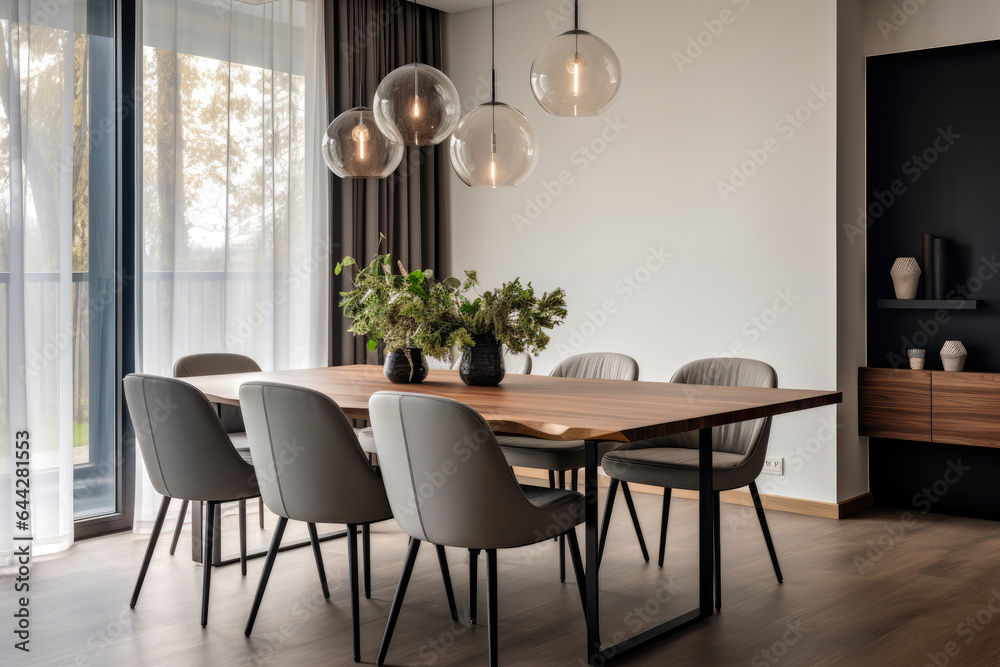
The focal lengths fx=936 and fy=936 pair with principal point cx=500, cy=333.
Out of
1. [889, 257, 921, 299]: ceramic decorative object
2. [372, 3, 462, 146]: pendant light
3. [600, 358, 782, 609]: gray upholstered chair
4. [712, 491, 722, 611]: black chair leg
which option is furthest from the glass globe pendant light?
[889, 257, 921, 299]: ceramic decorative object

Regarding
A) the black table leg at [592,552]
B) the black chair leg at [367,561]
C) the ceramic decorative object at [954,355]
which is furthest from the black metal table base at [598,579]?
the ceramic decorative object at [954,355]

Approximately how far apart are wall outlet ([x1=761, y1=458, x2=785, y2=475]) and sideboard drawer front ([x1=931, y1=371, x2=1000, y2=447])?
2.36ft

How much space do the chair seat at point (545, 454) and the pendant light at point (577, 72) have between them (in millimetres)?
1291

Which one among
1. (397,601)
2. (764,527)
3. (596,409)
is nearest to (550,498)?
(596,409)

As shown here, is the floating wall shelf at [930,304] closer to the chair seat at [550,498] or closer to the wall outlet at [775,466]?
the wall outlet at [775,466]

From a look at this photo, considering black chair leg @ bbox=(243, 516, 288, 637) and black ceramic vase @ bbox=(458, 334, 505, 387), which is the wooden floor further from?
black ceramic vase @ bbox=(458, 334, 505, 387)

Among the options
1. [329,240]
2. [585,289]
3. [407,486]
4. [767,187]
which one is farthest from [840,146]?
[407,486]

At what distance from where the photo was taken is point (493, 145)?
3.12 m

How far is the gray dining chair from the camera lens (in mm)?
2637

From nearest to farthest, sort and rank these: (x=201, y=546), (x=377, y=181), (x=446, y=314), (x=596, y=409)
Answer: (x=596, y=409) → (x=446, y=314) → (x=201, y=546) → (x=377, y=181)

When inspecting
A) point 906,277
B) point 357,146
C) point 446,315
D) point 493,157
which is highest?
point 357,146

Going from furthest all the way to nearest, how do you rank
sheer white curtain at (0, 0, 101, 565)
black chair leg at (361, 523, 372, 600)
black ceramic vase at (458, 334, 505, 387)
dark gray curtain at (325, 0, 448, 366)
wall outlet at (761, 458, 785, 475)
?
dark gray curtain at (325, 0, 448, 366)
wall outlet at (761, 458, 785, 475)
sheer white curtain at (0, 0, 101, 565)
black ceramic vase at (458, 334, 505, 387)
black chair leg at (361, 523, 372, 600)

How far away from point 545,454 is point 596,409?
90 centimetres

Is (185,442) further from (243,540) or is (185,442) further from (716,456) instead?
(716,456)
